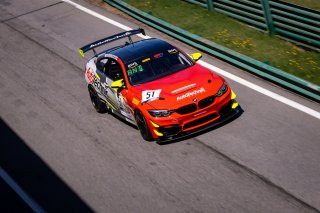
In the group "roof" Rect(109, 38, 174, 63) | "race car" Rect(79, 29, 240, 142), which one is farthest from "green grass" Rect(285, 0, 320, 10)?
"roof" Rect(109, 38, 174, 63)

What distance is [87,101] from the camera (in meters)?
A: 12.8

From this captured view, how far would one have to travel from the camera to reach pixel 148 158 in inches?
388

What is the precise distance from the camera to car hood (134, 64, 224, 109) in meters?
9.71

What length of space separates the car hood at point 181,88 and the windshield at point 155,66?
0.19m

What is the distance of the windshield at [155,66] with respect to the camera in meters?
10.6

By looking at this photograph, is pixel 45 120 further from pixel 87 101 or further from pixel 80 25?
pixel 80 25

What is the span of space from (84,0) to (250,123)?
11.4 m

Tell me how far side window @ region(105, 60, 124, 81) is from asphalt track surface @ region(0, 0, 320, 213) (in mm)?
1063

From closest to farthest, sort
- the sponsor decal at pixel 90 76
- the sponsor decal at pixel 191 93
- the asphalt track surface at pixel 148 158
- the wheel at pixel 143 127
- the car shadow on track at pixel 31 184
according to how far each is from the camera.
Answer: the asphalt track surface at pixel 148 158
the car shadow on track at pixel 31 184
the sponsor decal at pixel 191 93
the wheel at pixel 143 127
the sponsor decal at pixel 90 76

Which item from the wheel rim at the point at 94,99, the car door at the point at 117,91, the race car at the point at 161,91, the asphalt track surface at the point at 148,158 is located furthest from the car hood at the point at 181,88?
the wheel rim at the point at 94,99

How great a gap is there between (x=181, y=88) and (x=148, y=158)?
1498 millimetres

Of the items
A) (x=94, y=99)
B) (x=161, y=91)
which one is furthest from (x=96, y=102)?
(x=161, y=91)

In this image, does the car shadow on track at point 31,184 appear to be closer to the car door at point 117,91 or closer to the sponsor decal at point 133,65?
the car door at point 117,91

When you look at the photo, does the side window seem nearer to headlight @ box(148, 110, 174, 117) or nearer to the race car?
the race car
